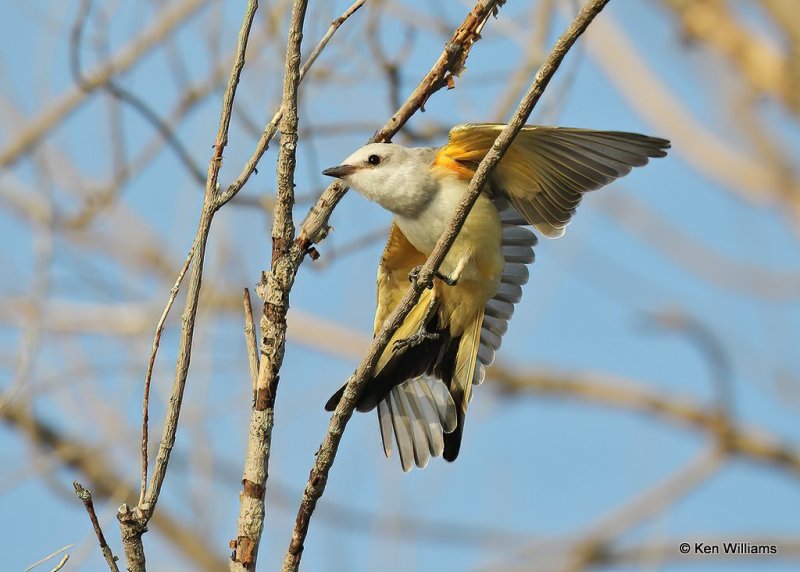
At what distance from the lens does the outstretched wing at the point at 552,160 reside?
Answer: 3.37 meters

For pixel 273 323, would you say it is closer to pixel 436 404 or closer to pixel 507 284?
pixel 436 404

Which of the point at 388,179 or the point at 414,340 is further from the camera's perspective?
the point at 388,179

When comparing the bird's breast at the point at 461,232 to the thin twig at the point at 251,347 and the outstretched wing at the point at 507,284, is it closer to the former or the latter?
the outstretched wing at the point at 507,284

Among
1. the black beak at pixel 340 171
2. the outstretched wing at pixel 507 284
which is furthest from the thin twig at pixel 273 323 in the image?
the outstretched wing at pixel 507 284

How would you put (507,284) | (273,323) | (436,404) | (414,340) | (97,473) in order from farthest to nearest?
(97,473)
(507,284)
(436,404)
(414,340)
(273,323)

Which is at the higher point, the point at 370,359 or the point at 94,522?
the point at 370,359

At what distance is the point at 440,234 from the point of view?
3.64 metres

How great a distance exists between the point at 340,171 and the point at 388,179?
0.69 ft

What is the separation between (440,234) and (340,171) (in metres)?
0.43

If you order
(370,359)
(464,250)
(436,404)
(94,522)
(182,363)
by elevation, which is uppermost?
(464,250)

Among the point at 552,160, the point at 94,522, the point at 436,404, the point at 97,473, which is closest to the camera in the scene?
the point at 94,522

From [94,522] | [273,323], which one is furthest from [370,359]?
[94,522]

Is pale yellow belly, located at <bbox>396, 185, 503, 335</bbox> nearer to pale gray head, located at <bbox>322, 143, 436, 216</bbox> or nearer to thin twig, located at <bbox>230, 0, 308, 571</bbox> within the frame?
pale gray head, located at <bbox>322, 143, 436, 216</bbox>

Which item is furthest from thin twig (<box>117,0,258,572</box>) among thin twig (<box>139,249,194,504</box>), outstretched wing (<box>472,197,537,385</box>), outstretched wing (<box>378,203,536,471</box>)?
outstretched wing (<box>472,197,537,385</box>)
